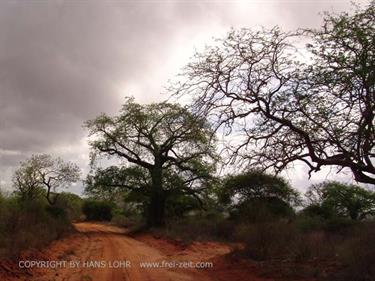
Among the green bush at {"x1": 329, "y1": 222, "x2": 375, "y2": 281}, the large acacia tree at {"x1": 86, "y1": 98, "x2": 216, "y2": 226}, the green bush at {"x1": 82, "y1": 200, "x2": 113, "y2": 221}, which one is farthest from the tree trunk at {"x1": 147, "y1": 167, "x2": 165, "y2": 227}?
the green bush at {"x1": 82, "y1": 200, "x2": 113, "y2": 221}

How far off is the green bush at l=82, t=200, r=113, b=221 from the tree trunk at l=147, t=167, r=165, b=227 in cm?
3019

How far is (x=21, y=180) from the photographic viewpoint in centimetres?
5409

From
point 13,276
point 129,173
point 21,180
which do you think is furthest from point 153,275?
point 21,180

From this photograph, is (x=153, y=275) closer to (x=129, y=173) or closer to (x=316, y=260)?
(x=316, y=260)

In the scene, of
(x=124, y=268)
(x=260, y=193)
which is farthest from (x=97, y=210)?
(x=124, y=268)

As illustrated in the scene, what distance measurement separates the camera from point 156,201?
35.5 metres

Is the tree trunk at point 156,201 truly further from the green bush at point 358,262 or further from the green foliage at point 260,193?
the green bush at point 358,262

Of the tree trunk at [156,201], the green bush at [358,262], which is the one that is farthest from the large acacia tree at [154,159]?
the green bush at [358,262]

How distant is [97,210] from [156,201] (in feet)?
105

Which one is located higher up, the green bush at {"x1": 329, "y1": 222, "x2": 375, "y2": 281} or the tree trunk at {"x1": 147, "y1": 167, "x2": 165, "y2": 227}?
the tree trunk at {"x1": 147, "y1": 167, "x2": 165, "y2": 227}

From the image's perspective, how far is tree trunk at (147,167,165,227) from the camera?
3434 centimetres

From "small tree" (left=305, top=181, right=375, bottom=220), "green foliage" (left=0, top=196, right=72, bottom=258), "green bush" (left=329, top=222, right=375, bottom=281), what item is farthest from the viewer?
"small tree" (left=305, top=181, right=375, bottom=220)

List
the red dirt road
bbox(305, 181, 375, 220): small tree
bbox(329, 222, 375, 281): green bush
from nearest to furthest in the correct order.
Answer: bbox(329, 222, 375, 281): green bush
the red dirt road
bbox(305, 181, 375, 220): small tree

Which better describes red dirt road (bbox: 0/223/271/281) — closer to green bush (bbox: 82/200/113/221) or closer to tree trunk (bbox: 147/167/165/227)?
tree trunk (bbox: 147/167/165/227)
